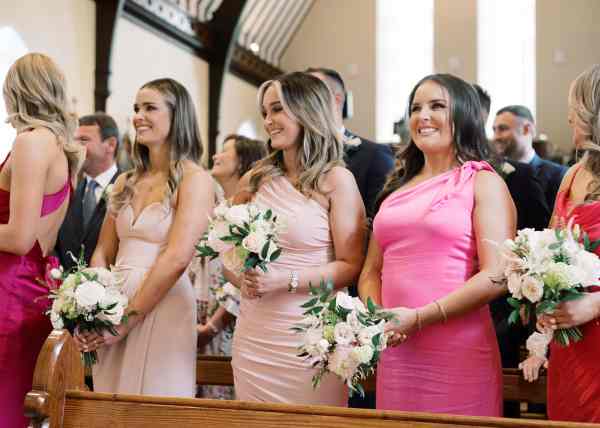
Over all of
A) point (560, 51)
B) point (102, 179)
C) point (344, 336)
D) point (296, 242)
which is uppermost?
point (560, 51)

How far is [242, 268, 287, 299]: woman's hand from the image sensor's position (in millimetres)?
2885

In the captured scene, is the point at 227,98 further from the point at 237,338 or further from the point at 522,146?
the point at 237,338

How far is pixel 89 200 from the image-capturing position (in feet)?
16.5

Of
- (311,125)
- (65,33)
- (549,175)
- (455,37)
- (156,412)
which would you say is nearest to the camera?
(156,412)

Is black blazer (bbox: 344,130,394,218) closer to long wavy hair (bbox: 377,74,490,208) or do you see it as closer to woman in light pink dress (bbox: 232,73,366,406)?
woman in light pink dress (bbox: 232,73,366,406)

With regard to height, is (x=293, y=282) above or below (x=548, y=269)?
below

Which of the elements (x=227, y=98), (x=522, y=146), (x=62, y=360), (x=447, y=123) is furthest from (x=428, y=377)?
(x=227, y=98)

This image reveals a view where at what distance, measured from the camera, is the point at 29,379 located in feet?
9.91

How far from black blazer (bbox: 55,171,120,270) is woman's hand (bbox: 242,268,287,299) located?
1837 millimetres

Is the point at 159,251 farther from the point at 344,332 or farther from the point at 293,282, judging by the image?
the point at 344,332

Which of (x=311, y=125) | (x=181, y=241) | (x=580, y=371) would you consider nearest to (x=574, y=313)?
(x=580, y=371)

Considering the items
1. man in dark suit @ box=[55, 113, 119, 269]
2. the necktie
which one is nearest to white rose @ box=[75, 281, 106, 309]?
man in dark suit @ box=[55, 113, 119, 269]

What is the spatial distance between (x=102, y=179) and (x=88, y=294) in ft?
7.91

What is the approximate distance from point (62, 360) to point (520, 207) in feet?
7.72
